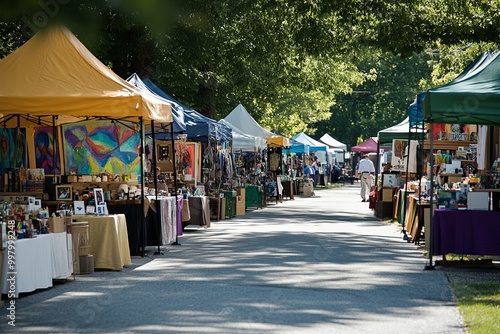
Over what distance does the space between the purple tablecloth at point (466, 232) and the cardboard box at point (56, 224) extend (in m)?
5.76

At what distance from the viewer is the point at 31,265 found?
38.4 feet

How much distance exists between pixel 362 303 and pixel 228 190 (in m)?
19.6

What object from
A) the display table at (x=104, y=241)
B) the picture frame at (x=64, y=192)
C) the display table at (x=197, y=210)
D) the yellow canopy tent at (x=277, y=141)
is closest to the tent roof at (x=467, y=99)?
the display table at (x=104, y=241)

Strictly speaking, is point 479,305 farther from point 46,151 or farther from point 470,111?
point 46,151

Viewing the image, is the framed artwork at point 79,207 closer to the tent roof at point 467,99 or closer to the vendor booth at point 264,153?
the tent roof at point 467,99

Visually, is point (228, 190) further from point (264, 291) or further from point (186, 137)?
point (264, 291)

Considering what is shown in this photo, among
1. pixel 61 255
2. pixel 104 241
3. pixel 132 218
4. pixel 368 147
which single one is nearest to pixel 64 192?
pixel 132 218

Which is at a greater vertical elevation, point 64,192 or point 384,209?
point 64,192

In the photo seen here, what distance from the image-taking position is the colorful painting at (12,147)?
17.8m

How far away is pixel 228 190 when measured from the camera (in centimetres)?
3047

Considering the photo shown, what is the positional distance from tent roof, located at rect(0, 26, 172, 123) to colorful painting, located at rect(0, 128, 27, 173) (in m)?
2.26

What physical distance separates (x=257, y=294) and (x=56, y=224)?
3.16m

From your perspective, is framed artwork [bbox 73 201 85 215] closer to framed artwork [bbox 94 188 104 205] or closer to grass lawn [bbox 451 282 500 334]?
framed artwork [bbox 94 188 104 205]

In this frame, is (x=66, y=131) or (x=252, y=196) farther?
(x=252, y=196)
